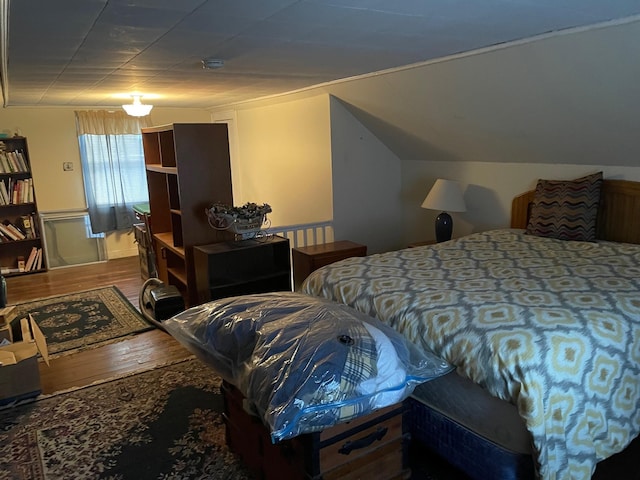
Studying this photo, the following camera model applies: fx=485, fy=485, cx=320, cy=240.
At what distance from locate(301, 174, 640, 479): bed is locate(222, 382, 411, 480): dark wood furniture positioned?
30cm

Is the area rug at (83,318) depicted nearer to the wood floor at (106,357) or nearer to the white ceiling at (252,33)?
the wood floor at (106,357)

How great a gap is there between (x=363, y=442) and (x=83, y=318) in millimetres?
3314

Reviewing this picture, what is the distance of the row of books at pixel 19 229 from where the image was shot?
5703mm

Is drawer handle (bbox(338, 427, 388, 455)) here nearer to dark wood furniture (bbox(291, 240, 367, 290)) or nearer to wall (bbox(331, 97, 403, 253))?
dark wood furniture (bbox(291, 240, 367, 290))

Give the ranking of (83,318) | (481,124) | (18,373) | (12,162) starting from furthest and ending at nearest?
(12,162) → (83,318) → (481,124) → (18,373)

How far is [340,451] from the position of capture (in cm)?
176

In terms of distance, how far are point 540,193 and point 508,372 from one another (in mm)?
2227

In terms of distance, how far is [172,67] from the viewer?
3.15 m

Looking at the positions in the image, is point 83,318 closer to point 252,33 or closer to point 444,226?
point 252,33

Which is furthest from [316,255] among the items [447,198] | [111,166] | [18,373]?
[111,166]

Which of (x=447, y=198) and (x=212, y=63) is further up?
(x=212, y=63)

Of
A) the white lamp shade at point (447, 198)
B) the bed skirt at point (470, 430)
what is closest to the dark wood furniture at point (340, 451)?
the bed skirt at point (470, 430)

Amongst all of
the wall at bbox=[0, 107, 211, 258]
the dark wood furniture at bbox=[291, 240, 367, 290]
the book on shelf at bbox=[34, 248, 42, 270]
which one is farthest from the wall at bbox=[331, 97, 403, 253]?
the book on shelf at bbox=[34, 248, 42, 270]

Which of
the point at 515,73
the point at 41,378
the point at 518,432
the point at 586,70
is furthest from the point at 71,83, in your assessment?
the point at 518,432
